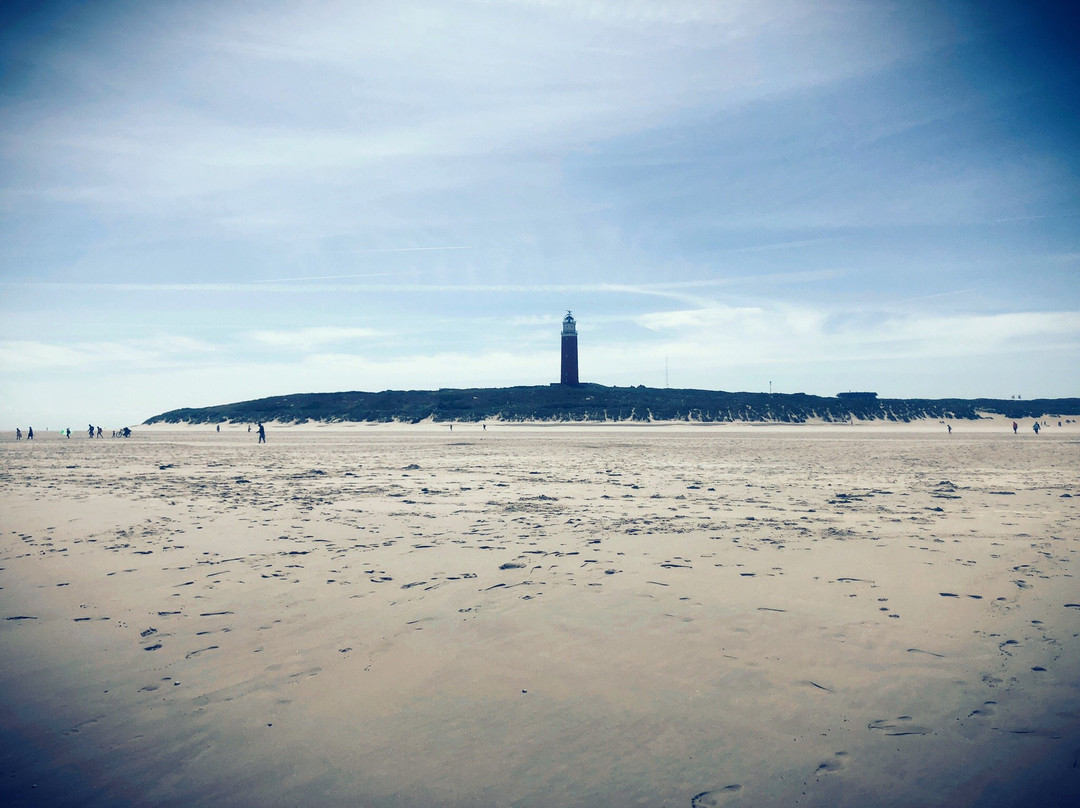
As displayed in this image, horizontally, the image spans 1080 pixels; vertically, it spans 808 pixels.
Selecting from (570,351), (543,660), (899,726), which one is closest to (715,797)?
(899,726)

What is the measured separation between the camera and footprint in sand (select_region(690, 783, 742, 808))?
337 centimetres

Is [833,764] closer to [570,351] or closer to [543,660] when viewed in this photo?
[543,660]

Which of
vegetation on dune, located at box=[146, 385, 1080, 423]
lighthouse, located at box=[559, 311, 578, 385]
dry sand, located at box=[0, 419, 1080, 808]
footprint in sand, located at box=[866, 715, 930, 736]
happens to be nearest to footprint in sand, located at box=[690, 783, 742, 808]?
dry sand, located at box=[0, 419, 1080, 808]

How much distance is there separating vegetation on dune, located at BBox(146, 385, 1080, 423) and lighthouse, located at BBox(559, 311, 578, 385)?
240cm

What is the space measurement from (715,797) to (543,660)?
1956 mm

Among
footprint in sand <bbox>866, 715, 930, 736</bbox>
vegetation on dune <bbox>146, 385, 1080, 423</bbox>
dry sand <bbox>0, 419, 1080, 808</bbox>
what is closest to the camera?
dry sand <bbox>0, 419, 1080, 808</bbox>

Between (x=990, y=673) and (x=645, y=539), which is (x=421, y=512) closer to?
(x=645, y=539)

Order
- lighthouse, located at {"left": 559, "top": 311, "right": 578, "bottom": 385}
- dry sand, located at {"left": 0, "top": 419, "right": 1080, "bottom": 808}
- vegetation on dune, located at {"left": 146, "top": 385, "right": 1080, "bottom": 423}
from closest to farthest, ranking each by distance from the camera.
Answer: dry sand, located at {"left": 0, "top": 419, "right": 1080, "bottom": 808}, vegetation on dune, located at {"left": 146, "top": 385, "right": 1080, "bottom": 423}, lighthouse, located at {"left": 559, "top": 311, "right": 578, "bottom": 385}

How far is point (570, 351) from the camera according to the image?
9469 centimetres

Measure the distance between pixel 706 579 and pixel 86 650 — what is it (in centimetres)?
628

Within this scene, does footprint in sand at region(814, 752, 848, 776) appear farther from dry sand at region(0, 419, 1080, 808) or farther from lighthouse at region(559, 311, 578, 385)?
lighthouse at region(559, 311, 578, 385)

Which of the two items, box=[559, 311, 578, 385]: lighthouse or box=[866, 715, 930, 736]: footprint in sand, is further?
box=[559, 311, 578, 385]: lighthouse

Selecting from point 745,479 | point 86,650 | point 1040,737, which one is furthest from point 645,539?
point 745,479

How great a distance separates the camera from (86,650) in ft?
17.6
